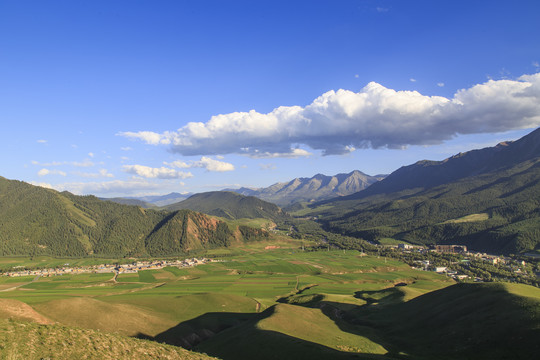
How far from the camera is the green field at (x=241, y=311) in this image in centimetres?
5781

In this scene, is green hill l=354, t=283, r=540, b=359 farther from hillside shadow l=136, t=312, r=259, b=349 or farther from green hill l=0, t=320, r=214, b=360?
green hill l=0, t=320, r=214, b=360

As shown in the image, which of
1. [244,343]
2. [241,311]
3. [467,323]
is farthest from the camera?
[241,311]

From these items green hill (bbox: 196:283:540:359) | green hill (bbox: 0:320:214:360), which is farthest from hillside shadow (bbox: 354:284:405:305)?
green hill (bbox: 0:320:214:360)

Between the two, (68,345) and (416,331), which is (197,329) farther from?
(416,331)

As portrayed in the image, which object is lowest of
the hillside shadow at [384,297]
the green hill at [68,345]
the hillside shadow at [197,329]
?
the hillside shadow at [384,297]

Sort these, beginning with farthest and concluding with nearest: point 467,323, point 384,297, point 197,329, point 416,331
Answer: point 384,297 < point 197,329 < point 416,331 < point 467,323

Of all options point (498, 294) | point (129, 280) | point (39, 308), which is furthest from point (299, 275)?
point (39, 308)

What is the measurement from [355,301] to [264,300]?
111 feet

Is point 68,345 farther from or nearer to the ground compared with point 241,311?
farther from the ground

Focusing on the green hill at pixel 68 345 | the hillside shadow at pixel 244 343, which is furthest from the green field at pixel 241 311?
the green hill at pixel 68 345

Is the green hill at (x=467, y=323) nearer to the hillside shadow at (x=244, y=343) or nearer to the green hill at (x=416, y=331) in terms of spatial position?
the green hill at (x=416, y=331)

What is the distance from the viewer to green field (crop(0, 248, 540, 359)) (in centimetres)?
5781

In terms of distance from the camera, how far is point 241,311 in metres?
101

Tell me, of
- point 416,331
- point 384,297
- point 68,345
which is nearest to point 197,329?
point 68,345
